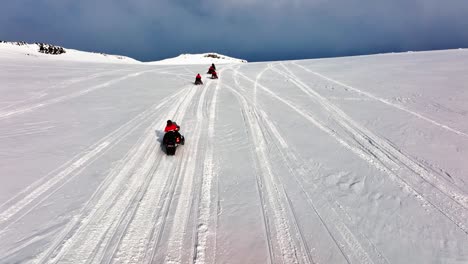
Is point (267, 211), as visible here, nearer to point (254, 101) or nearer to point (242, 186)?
point (242, 186)

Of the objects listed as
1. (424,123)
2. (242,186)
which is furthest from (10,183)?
(424,123)

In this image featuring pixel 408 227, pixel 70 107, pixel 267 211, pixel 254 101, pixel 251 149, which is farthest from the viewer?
pixel 254 101

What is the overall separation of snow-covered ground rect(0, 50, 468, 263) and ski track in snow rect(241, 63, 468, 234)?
0.04 meters

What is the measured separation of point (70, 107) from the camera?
12.5 meters

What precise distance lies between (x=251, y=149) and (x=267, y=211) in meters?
3.07

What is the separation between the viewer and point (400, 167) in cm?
699

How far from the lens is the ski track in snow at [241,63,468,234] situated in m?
5.47

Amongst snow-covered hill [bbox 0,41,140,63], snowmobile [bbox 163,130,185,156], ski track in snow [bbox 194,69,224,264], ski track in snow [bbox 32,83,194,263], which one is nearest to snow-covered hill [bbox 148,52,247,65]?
snow-covered hill [bbox 0,41,140,63]

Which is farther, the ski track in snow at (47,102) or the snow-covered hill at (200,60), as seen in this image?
the snow-covered hill at (200,60)

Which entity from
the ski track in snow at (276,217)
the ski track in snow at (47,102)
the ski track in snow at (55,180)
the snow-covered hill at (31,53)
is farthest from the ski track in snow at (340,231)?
the snow-covered hill at (31,53)

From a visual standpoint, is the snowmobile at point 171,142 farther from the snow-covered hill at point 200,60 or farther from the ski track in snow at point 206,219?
the snow-covered hill at point 200,60

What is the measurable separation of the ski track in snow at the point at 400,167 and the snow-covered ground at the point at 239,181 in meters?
0.04

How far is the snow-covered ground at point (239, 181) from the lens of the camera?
4.50 metres

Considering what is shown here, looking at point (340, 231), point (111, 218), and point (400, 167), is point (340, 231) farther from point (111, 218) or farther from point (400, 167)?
point (111, 218)
